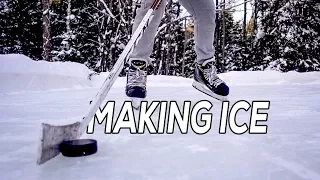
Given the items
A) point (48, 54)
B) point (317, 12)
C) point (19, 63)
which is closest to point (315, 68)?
point (317, 12)

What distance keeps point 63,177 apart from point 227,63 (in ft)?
81.0

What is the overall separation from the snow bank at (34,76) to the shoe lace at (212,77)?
2.45 m

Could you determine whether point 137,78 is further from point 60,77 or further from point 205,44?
point 60,77

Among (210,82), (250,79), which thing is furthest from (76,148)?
(250,79)

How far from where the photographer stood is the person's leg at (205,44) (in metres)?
2.03

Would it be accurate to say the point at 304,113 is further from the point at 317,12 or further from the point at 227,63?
the point at 227,63

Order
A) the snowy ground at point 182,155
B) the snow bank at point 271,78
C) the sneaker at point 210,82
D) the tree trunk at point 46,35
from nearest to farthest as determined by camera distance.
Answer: the snowy ground at point 182,155 → the sneaker at point 210,82 → the snow bank at point 271,78 → the tree trunk at point 46,35

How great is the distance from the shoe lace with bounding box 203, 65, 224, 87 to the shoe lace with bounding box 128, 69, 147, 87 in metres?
0.43

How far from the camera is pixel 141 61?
1.99 m

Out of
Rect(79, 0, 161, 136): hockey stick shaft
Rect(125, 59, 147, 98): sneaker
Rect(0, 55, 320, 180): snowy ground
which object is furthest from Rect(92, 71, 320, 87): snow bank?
Rect(0, 55, 320, 180): snowy ground

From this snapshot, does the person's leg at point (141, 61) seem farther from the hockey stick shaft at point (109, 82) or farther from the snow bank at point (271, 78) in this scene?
the snow bank at point (271, 78)

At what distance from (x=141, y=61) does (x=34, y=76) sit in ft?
8.38

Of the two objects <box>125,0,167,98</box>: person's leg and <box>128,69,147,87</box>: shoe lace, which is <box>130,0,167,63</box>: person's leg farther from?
<box>128,69,147,87</box>: shoe lace

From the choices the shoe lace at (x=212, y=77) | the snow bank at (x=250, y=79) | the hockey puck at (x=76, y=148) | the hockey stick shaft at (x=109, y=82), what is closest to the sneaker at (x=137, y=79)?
the hockey stick shaft at (x=109, y=82)
